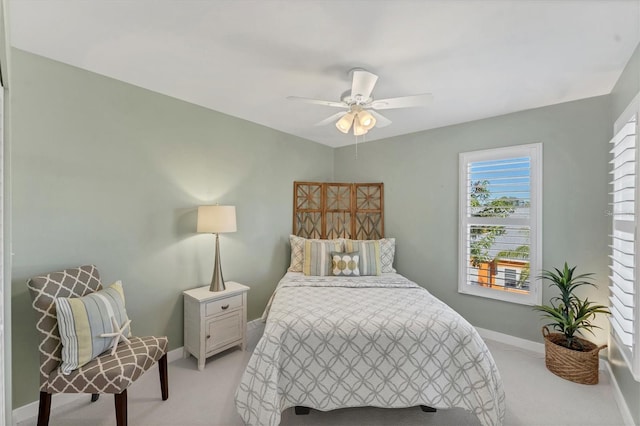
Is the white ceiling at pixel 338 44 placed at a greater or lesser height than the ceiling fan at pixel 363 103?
greater

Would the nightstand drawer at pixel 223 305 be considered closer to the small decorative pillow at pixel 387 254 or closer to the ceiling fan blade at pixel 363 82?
the small decorative pillow at pixel 387 254

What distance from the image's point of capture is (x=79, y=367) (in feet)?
5.52

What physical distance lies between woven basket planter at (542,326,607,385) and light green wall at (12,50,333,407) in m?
2.92

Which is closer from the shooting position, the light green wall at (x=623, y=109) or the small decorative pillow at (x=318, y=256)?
the light green wall at (x=623, y=109)

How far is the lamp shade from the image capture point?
260cm

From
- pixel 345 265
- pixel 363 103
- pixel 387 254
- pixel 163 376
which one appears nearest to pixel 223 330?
pixel 163 376

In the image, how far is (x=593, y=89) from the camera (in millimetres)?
2393

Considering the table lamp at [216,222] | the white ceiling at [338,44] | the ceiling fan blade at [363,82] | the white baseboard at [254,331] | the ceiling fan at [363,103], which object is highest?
the white ceiling at [338,44]

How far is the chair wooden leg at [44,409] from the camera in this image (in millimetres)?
1673

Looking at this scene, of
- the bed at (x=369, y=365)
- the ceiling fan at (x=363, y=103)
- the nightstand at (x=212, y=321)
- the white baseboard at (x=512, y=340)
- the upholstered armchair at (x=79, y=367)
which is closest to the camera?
the upholstered armchair at (x=79, y=367)

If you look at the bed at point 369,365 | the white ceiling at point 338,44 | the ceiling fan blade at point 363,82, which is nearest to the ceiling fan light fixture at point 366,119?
the ceiling fan blade at point 363,82

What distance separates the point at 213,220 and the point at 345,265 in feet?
4.96

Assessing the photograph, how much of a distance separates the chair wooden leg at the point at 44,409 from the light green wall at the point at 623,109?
3553 mm

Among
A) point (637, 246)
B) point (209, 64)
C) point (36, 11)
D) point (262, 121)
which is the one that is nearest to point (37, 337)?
point (36, 11)
